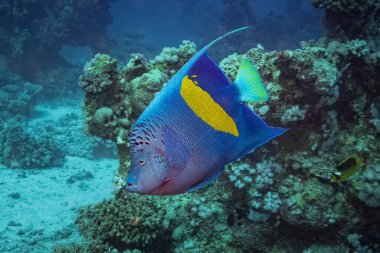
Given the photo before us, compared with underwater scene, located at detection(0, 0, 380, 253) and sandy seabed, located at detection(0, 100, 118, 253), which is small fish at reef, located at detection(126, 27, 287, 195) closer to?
underwater scene, located at detection(0, 0, 380, 253)

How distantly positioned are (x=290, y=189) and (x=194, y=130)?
256 centimetres

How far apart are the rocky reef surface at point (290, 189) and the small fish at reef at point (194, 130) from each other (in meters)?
2.30

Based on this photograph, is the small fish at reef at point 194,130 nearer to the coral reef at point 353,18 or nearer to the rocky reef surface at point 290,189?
the rocky reef surface at point 290,189

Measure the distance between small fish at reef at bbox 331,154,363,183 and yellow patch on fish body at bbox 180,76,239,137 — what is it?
96.9 inches

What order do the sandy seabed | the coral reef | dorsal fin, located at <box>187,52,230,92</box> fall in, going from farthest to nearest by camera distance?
the sandy seabed → the coral reef → dorsal fin, located at <box>187,52,230,92</box>

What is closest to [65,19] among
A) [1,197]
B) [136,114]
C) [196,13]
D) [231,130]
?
[1,197]

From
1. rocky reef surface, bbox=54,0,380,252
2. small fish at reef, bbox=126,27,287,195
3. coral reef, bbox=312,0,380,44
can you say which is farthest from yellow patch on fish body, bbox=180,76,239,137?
coral reef, bbox=312,0,380,44

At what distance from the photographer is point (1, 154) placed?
8680 mm

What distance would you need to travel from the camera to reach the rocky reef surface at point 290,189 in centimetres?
329

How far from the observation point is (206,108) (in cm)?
126

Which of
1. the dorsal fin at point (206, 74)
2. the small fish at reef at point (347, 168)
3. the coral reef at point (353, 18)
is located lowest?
the small fish at reef at point (347, 168)

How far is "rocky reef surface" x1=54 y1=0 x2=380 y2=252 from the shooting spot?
329 centimetres

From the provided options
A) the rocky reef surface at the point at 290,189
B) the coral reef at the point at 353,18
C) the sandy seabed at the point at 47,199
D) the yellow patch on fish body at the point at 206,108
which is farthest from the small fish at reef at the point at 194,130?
the sandy seabed at the point at 47,199

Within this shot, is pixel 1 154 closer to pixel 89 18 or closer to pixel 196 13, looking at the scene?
pixel 89 18
